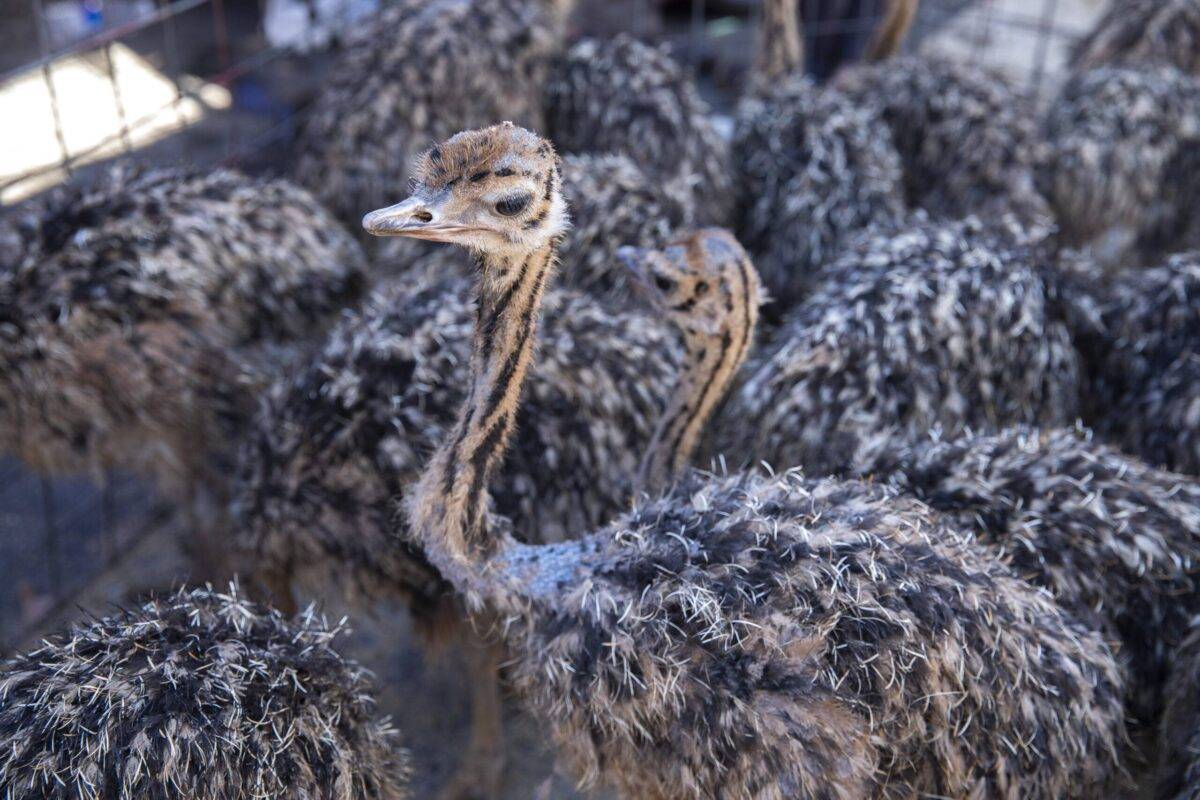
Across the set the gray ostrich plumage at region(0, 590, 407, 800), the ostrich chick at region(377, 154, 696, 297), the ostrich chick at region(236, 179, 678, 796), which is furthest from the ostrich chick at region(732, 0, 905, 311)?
the gray ostrich plumage at region(0, 590, 407, 800)

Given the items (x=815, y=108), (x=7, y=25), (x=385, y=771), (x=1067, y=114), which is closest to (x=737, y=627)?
(x=385, y=771)

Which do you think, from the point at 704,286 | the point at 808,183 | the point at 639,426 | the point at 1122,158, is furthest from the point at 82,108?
the point at 1122,158

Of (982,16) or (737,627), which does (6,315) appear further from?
(982,16)

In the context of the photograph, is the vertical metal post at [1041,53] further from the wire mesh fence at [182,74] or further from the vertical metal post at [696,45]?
the vertical metal post at [696,45]

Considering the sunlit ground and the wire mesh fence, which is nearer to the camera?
the wire mesh fence

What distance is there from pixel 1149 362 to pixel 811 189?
42.6 inches

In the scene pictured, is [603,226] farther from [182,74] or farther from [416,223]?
[182,74]

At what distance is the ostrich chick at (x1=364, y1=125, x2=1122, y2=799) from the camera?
1.96 meters

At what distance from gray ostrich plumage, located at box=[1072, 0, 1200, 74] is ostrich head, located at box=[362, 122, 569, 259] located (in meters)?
3.45

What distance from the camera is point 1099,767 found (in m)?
2.19

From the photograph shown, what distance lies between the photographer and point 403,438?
259 centimetres

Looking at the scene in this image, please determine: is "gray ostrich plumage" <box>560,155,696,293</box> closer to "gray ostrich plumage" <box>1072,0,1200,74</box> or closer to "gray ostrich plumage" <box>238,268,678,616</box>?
"gray ostrich plumage" <box>238,268,678,616</box>

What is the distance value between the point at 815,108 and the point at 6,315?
2350mm

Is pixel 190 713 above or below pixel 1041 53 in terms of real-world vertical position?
below
